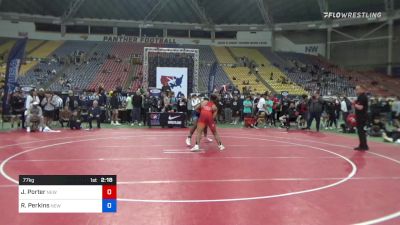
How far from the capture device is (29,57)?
41156 mm

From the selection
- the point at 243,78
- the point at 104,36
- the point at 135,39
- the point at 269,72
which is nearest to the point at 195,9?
the point at 135,39

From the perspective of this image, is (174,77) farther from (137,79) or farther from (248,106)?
(137,79)

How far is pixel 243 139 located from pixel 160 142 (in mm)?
3188

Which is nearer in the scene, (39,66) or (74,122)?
(74,122)

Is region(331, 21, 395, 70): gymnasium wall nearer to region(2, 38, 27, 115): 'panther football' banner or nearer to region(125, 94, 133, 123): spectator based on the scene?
region(125, 94, 133, 123): spectator

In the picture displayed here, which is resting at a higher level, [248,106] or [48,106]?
[248,106]

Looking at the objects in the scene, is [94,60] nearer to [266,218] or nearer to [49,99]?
[49,99]

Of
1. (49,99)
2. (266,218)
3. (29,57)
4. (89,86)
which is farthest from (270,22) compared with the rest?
(266,218)

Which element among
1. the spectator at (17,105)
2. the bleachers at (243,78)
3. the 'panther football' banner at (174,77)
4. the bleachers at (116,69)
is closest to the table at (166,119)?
the spectator at (17,105)
